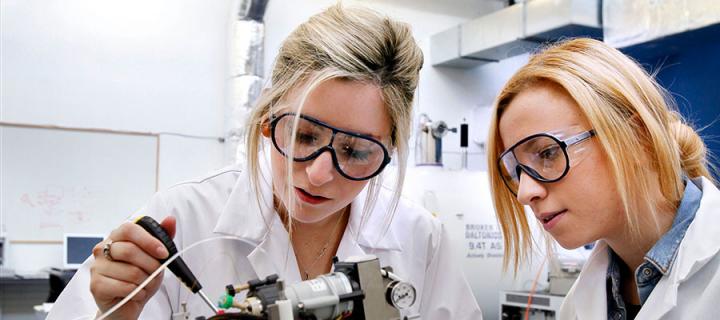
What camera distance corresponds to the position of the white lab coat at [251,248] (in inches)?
48.8

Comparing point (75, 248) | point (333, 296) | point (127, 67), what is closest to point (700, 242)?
point (333, 296)

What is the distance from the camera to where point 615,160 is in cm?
109

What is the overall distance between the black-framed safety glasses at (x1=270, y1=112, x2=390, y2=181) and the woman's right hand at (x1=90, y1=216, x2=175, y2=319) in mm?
263

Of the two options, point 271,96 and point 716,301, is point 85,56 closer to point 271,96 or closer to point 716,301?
point 271,96

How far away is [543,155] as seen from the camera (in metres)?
1.16

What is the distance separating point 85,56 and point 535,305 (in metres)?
3.29

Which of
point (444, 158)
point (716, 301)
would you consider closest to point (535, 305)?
point (444, 158)

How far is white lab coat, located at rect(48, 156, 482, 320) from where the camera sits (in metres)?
1.24

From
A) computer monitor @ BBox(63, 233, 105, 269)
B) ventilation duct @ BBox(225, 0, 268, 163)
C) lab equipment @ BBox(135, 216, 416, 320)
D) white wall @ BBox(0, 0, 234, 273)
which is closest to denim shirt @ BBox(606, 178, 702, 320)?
lab equipment @ BBox(135, 216, 416, 320)

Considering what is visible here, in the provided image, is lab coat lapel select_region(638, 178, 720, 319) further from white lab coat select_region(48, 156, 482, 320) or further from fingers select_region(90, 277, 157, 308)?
fingers select_region(90, 277, 157, 308)

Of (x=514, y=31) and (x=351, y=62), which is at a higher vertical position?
(x=514, y=31)

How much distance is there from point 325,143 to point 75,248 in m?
3.47

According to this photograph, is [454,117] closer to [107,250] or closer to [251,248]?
[251,248]

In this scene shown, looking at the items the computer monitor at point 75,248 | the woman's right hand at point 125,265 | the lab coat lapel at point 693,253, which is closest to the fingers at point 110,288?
the woman's right hand at point 125,265
